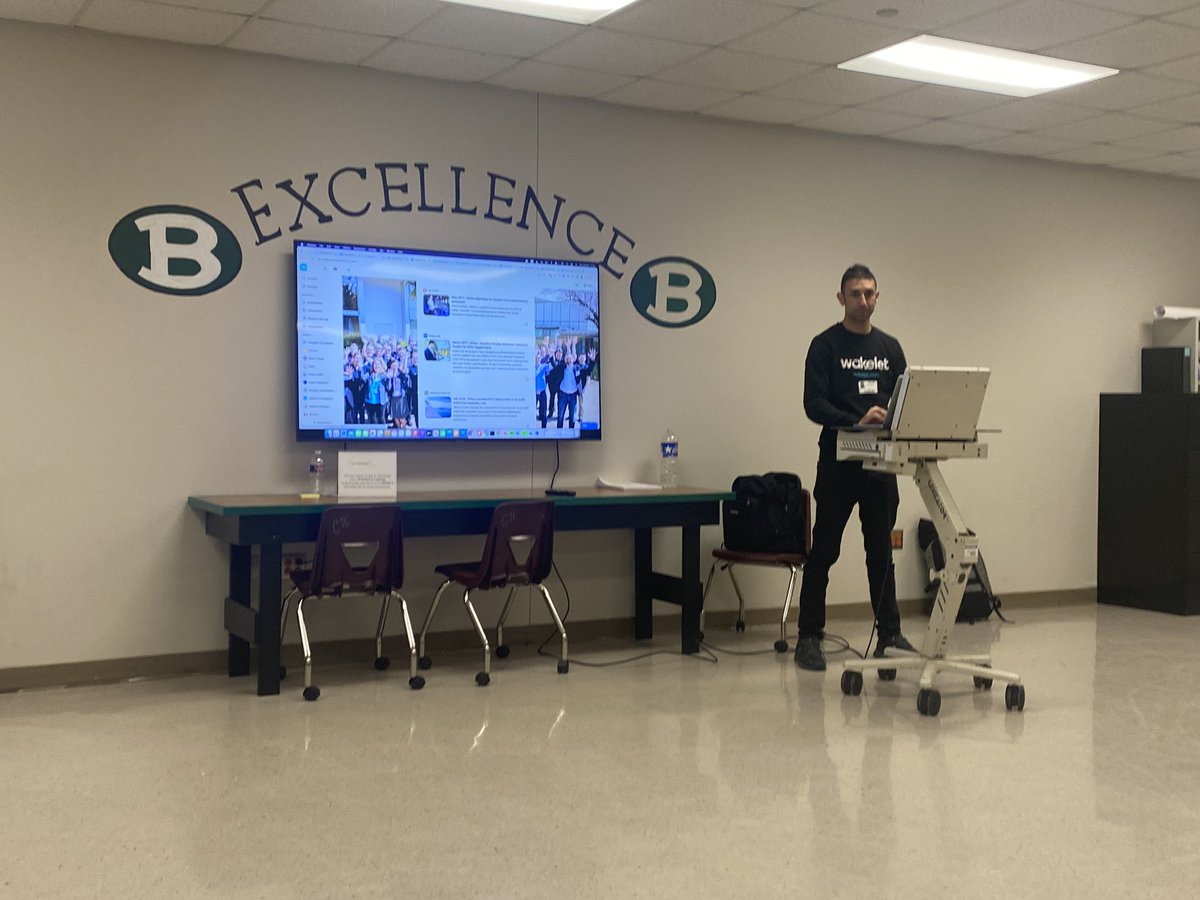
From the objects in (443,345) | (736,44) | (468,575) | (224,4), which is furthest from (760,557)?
(224,4)

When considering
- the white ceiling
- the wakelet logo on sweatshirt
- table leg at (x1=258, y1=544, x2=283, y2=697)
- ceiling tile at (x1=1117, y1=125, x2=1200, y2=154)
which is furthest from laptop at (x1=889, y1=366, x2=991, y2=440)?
ceiling tile at (x1=1117, y1=125, x2=1200, y2=154)

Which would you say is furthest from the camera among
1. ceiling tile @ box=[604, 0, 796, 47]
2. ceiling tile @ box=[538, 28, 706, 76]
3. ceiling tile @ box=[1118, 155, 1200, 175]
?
ceiling tile @ box=[1118, 155, 1200, 175]

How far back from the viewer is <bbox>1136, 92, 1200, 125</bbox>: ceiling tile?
671 centimetres

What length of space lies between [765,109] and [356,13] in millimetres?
2507

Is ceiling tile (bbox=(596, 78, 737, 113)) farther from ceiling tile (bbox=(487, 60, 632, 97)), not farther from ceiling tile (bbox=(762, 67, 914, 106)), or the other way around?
ceiling tile (bbox=(762, 67, 914, 106))

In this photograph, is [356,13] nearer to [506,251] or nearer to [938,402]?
[506,251]

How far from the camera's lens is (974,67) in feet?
Answer: 20.7

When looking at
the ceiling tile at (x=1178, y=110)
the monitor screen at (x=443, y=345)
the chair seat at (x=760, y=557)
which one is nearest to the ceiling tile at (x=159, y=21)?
the monitor screen at (x=443, y=345)

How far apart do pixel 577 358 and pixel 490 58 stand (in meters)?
1.54

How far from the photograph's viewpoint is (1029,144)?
785 centimetres

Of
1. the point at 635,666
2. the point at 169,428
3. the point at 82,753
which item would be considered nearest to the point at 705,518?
the point at 635,666

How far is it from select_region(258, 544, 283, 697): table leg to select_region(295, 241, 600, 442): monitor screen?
770 millimetres

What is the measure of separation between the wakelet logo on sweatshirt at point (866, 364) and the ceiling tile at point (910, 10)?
1.48 meters

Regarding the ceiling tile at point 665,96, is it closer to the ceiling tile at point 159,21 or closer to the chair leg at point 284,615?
the ceiling tile at point 159,21
